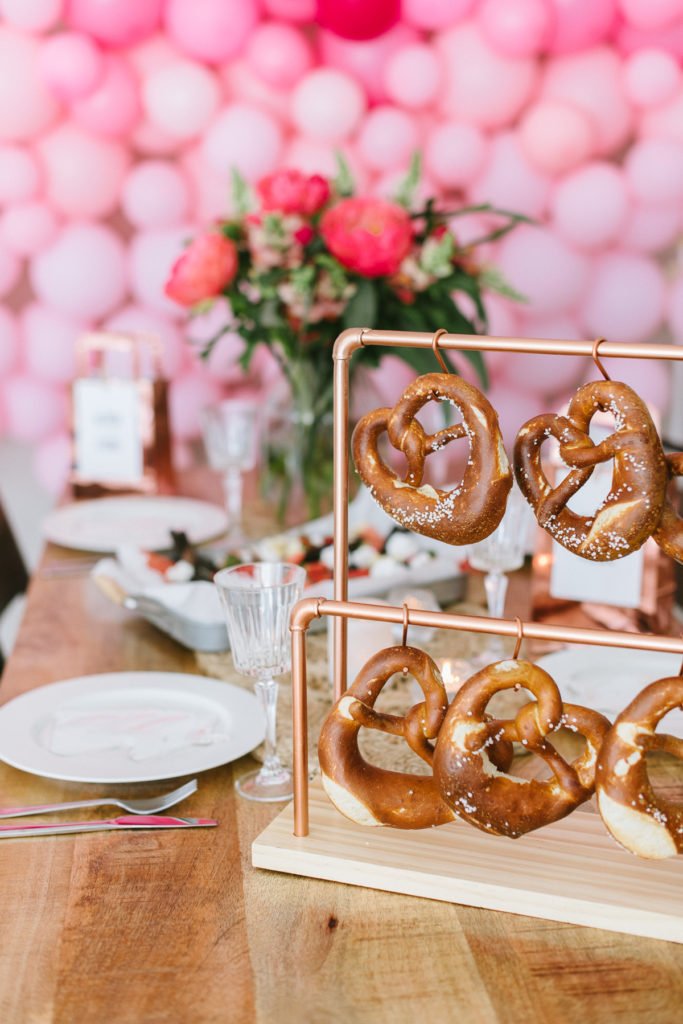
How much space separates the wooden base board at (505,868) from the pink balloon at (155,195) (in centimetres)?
218

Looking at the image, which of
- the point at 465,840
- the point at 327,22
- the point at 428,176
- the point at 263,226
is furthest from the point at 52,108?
the point at 465,840

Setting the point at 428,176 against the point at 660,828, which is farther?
the point at 428,176

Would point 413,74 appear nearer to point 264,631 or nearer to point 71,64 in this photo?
point 71,64

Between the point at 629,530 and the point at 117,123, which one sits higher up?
the point at 117,123

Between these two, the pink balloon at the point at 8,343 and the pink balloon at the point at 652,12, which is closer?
the pink balloon at the point at 652,12

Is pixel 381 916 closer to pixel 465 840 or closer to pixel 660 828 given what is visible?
pixel 465 840

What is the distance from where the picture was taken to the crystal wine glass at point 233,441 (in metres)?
2.00

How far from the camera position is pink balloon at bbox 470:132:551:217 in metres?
2.84

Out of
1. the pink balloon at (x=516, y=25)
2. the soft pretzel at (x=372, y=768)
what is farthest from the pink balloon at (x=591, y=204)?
the soft pretzel at (x=372, y=768)

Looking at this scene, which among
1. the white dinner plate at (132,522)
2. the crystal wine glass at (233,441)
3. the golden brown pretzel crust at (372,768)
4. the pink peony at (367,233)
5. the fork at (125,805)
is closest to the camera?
the golden brown pretzel crust at (372,768)

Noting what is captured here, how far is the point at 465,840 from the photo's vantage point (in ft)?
3.03

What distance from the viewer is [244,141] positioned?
2768 mm

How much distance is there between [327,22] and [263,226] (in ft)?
3.82

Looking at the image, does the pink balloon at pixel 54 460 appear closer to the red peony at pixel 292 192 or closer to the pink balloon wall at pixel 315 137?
the pink balloon wall at pixel 315 137
